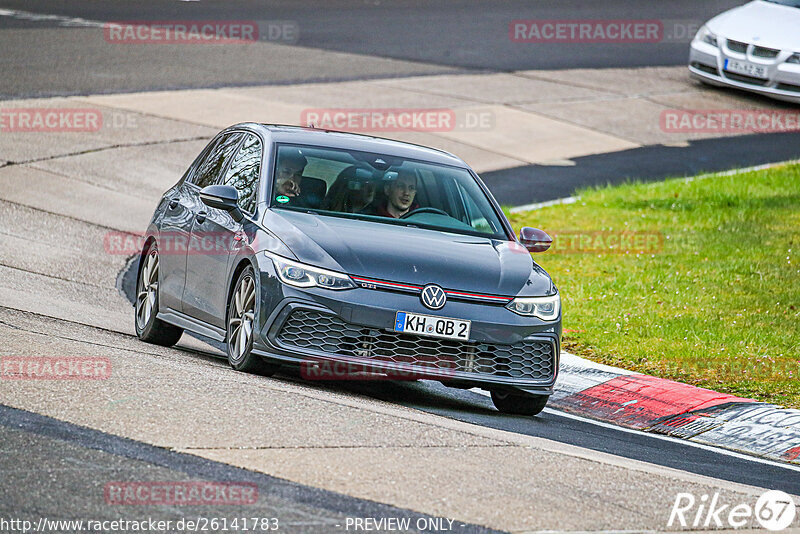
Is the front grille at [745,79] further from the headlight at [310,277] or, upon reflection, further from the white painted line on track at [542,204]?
the headlight at [310,277]

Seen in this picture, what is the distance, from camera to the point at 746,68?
22.0 metres

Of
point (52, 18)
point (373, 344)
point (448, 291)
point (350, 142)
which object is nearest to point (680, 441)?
point (448, 291)

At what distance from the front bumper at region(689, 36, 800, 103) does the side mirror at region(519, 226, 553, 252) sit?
44.3 feet

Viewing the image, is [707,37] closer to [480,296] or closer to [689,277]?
[689,277]

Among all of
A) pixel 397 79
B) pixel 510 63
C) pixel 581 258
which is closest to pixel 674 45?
pixel 510 63

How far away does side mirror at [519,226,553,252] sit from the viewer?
29.9 feet

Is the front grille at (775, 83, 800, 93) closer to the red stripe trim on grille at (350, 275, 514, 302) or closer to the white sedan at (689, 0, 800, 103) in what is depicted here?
the white sedan at (689, 0, 800, 103)

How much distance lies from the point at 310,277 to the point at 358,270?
29 centimetres

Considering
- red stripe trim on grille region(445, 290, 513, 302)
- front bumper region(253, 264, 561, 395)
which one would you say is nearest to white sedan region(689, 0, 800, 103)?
red stripe trim on grille region(445, 290, 513, 302)

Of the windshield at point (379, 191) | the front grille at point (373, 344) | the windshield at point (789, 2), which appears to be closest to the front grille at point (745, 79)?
the windshield at point (789, 2)

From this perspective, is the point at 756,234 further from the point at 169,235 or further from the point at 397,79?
the point at 397,79

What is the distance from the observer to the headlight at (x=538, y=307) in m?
8.28

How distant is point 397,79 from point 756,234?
9375 mm

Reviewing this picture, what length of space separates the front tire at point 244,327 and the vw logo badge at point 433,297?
1035 mm
